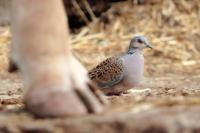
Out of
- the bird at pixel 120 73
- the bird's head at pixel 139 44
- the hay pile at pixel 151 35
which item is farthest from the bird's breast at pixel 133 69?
the hay pile at pixel 151 35

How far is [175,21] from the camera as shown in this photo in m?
Result: 7.43

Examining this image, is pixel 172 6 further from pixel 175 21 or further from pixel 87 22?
pixel 87 22

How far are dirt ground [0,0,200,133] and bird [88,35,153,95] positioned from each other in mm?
74

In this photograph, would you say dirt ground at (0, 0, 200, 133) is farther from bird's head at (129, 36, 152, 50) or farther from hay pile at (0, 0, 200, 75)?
bird's head at (129, 36, 152, 50)

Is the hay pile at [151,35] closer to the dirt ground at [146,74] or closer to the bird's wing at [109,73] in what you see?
the dirt ground at [146,74]

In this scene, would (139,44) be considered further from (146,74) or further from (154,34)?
(154,34)

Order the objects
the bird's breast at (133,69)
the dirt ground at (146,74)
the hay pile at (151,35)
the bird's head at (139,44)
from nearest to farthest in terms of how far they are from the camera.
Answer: the dirt ground at (146,74)
the bird's breast at (133,69)
the bird's head at (139,44)
the hay pile at (151,35)

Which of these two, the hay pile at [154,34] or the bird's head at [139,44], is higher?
the bird's head at [139,44]

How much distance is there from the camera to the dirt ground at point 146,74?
1.84 meters

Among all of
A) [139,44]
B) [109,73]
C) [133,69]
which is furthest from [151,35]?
[133,69]

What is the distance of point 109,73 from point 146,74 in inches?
62.3

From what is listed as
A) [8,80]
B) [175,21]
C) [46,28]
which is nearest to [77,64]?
[46,28]

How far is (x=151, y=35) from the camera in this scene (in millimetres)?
7055

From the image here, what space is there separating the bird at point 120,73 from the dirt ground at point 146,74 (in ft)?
0.24
